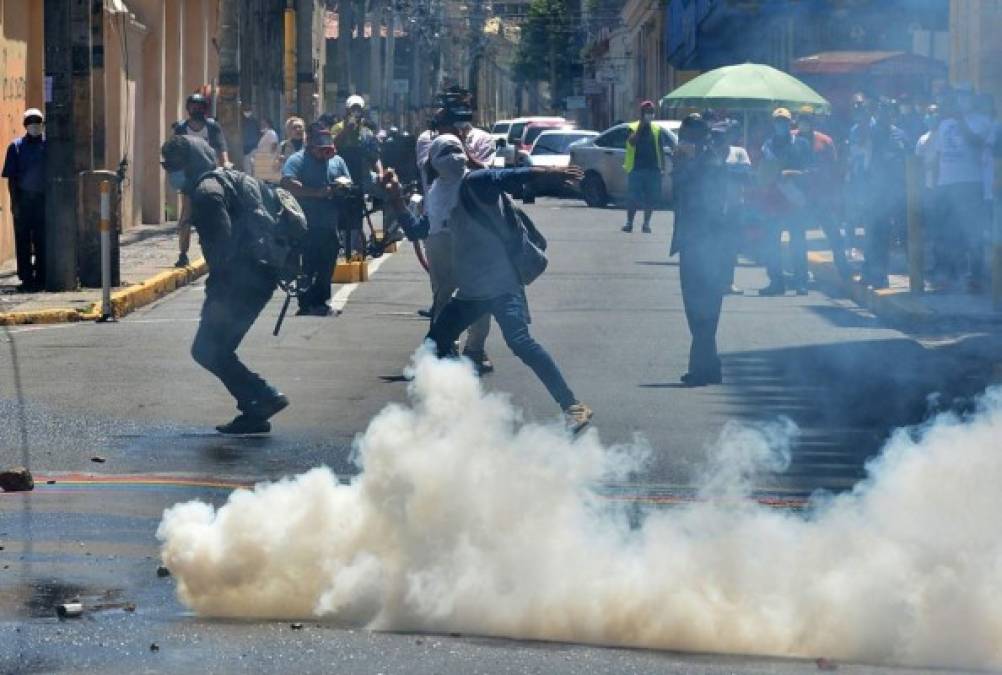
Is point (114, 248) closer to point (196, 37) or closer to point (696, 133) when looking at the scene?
point (696, 133)

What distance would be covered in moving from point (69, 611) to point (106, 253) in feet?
34.0

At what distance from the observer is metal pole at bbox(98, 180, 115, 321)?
647 inches

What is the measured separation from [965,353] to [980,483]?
314 inches

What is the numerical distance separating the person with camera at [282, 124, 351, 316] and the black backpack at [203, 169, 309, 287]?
5.89 m

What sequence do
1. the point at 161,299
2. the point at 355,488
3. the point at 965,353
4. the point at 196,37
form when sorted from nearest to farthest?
the point at 355,488
the point at 965,353
the point at 161,299
the point at 196,37

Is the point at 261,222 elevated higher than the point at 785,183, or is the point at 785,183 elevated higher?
the point at 261,222

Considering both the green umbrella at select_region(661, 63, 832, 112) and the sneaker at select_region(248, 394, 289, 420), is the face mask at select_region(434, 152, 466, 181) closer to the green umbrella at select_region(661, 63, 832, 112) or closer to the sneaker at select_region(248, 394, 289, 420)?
the sneaker at select_region(248, 394, 289, 420)

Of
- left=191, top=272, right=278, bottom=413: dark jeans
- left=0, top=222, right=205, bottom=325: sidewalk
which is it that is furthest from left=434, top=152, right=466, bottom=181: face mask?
left=0, top=222, right=205, bottom=325: sidewalk

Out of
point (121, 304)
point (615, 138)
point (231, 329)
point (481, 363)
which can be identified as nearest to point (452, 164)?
point (231, 329)

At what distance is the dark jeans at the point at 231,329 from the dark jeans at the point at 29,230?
8.53 meters

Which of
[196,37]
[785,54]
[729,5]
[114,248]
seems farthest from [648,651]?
[196,37]

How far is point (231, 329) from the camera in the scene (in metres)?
10.5

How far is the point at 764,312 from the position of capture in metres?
17.5

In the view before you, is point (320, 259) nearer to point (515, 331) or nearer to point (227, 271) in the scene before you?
point (227, 271)
